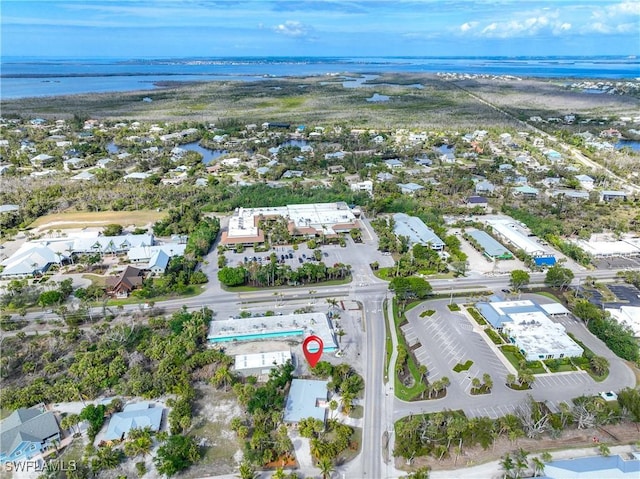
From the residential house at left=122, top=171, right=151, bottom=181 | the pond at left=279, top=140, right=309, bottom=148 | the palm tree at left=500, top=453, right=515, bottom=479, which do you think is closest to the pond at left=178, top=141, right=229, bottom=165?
the residential house at left=122, top=171, right=151, bottom=181

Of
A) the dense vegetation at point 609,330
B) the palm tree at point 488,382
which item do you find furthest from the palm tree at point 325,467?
the dense vegetation at point 609,330

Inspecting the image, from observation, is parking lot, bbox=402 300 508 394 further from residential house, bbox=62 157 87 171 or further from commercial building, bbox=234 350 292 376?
residential house, bbox=62 157 87 171

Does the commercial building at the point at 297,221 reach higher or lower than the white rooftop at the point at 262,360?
higher

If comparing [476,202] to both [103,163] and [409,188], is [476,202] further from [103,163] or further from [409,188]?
[103,163]

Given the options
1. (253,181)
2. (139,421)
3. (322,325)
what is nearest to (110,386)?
(139,421)

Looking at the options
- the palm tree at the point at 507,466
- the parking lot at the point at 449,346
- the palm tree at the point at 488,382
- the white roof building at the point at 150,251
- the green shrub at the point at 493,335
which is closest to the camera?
the palm tree at the point at 507,466

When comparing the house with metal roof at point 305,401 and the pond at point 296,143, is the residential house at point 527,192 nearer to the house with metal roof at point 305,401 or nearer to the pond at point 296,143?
the pond at point 296,143

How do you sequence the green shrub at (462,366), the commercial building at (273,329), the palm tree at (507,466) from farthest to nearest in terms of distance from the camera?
the commercial building at (273,329), the green shrub at (462,366), the palm tree at (507,466)

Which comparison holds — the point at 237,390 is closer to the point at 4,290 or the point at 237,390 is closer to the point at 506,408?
the point at 506,408

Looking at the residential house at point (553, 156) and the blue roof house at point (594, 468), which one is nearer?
the blue roof house at point (594, 468)
